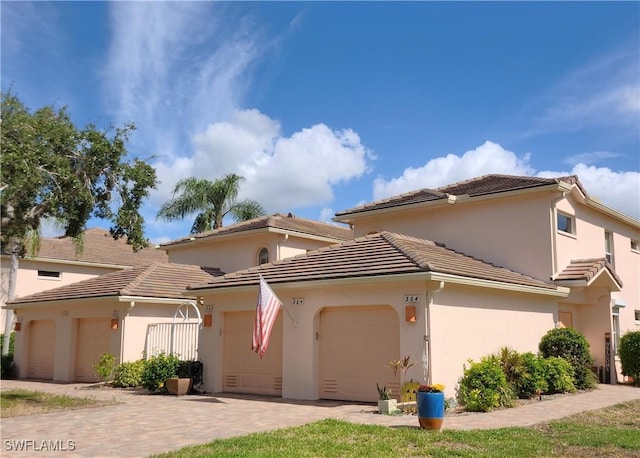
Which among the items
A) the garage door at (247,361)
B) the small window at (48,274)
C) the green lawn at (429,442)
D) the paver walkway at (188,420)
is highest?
the small window at (48,274)

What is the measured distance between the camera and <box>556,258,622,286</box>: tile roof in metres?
19.2

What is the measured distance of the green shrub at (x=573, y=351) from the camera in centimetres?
1812

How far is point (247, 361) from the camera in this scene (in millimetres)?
18000

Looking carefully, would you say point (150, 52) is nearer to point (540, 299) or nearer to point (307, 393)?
point (307, 393)

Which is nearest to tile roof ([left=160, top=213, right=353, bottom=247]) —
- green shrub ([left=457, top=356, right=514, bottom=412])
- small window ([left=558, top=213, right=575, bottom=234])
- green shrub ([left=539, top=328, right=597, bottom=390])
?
→ small window ([left=558, top=213, right=575, bottom=234])

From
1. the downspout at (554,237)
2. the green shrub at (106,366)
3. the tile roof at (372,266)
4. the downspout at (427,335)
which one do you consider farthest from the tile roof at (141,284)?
the downspout at (554,237)

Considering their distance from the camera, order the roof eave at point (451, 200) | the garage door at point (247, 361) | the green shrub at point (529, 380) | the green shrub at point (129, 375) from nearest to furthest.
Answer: the green shrub at point (529, 380)
the garage door at point (247, 361)
the roof eave at point (451, 200)
the green shrub at point (129, 375)

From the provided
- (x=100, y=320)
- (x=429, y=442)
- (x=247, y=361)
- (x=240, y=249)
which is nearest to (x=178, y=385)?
(x=247, y=361)

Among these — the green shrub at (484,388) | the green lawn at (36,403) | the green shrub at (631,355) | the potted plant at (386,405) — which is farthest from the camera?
the green shrub at (631,355)

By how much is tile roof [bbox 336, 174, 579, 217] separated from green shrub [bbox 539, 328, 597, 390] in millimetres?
4764

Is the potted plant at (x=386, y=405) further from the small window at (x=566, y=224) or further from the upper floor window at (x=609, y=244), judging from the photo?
the upper floor window at (x=609, y=244)

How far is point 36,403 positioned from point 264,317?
6.75 meters

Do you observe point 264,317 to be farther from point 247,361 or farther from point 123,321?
point 123,321

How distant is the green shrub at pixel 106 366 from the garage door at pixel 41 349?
4.39m
